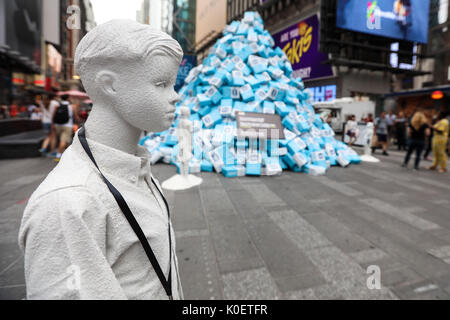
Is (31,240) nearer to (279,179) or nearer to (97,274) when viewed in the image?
(97,274)

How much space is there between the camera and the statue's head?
1.80 ft

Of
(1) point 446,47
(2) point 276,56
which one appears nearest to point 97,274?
(2) point 276,56

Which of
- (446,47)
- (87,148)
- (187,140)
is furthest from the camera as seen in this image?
(446,47)

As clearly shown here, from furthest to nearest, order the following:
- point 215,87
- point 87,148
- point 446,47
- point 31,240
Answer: point 446,47, point 215,87, point 87,148, point 31,240

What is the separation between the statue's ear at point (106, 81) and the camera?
56 cm

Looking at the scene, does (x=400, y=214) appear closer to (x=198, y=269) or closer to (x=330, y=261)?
(x=330, y=261)

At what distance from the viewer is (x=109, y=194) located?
0.54 meters

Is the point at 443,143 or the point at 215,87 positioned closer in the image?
the point at 443,143

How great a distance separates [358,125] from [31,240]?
1.65m

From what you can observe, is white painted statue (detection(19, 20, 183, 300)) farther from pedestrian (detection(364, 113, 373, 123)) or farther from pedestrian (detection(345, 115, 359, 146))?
pedestrian (detection(364, 113, 373, 123))

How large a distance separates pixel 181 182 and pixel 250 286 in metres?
2.82

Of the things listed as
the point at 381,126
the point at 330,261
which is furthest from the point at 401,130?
the point at 330,261

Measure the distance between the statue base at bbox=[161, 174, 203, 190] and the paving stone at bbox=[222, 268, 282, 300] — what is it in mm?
2463
